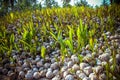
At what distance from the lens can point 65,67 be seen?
9.68 ft

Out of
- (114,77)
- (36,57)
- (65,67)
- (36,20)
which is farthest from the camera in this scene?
→ (36,20)

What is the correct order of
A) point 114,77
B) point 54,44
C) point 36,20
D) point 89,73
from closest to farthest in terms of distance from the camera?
point 114,77
point 89,73
point 54,44
point 36,20

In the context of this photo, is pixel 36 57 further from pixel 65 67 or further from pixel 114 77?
pixel 114 77

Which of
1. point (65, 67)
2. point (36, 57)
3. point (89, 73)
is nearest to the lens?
point (89, 73)

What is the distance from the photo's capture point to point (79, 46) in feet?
11.2

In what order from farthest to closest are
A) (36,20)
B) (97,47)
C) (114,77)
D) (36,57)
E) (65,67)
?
(36,20), (36,57), (97,47), (65,67), (114,77)

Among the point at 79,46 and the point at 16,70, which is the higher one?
the point at 79,46

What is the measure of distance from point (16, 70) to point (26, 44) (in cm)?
77

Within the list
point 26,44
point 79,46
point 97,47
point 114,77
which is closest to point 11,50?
point 26,44

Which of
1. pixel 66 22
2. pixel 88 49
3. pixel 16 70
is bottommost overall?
pixel 16 70

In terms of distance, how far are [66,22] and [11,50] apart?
5.65 feet

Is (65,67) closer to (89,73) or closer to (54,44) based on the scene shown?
(89,73)

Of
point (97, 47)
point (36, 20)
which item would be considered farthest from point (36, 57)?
point (36, 20)

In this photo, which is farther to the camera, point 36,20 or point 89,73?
point 36,20
